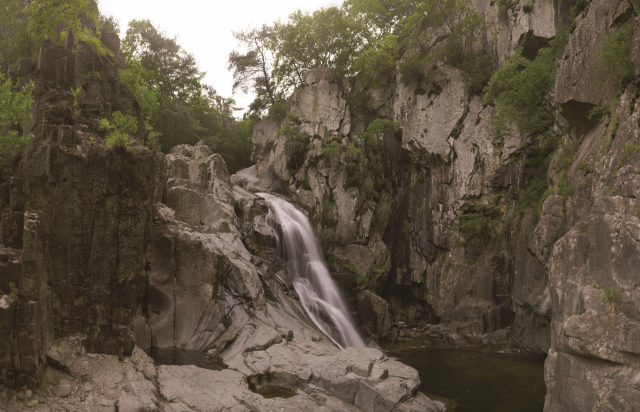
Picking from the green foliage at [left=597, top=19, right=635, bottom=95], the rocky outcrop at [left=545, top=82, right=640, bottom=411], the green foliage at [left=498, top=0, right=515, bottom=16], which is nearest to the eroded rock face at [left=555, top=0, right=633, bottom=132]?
the green foliage at [left=597, top=19, right=635, bottom=95]

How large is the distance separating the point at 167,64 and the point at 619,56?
3287 centimetres

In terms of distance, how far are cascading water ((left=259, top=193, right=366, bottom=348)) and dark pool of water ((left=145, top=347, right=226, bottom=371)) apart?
248 inches

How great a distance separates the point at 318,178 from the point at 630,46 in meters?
19.0

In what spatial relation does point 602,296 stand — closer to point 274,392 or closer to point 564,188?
point 564,188

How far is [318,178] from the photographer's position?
29.0 m

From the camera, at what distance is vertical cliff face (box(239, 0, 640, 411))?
14523 millimetres

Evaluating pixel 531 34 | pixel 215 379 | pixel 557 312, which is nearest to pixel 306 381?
pixel 215 379

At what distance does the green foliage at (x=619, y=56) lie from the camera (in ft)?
41.7

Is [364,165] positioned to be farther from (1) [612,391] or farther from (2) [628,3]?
(1) [612,391]

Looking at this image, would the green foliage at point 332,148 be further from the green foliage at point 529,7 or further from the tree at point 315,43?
the green foliage at point 529,7

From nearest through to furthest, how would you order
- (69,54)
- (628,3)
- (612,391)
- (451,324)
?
(612,391) → (628,3) → (69,54) → (451,324)

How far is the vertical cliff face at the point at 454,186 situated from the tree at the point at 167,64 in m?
6.83

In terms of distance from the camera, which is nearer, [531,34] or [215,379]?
[215,379]

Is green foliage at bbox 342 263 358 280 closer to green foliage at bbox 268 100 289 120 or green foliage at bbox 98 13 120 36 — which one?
green foliage at bbox 268 100 289 120
